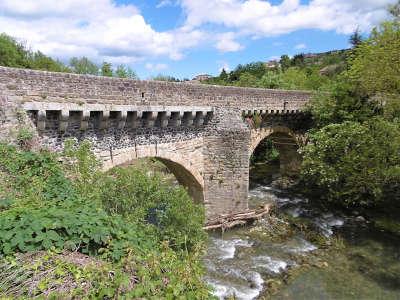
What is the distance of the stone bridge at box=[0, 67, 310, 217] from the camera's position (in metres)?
8.77

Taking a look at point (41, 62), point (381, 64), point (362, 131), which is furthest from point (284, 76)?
point (41, 62)

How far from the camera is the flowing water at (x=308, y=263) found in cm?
1059

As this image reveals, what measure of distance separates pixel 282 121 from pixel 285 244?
829cm

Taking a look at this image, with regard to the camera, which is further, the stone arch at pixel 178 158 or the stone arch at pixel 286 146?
the stone arch at pixel 286 146

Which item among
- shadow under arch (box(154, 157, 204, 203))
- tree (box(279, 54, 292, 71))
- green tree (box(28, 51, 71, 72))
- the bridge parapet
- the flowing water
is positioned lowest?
the flowing water

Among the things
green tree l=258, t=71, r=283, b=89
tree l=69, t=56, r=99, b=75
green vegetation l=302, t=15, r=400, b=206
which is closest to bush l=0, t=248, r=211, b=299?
green vegetation l=302, t=15, r=400, b=206

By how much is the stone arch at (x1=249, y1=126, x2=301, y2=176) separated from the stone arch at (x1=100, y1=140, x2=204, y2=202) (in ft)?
18.1

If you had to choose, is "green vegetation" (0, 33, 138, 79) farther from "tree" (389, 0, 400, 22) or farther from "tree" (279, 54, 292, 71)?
"tree" (279, 54, 292, 71)

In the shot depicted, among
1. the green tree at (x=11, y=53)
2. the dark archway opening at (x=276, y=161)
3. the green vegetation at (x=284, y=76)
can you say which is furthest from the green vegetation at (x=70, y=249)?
the green tree at (x=11, y=53)

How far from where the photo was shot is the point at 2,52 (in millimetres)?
35406

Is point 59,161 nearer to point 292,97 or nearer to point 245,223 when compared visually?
point 245,223

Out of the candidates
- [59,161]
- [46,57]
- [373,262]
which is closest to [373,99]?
[373,262]

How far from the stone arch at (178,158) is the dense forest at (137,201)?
1.22 metres

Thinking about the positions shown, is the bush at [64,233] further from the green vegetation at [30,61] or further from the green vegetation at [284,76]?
the green vegetation at [30,61]
